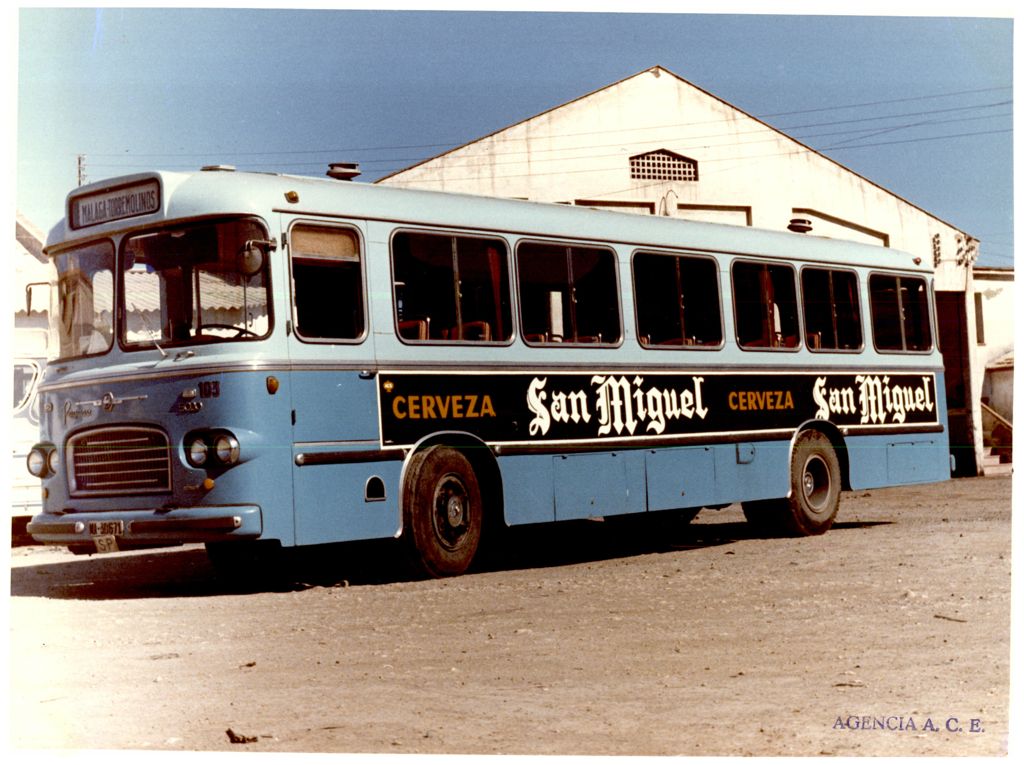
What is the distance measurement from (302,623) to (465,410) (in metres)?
2.56

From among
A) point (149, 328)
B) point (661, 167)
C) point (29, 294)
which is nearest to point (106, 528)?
point (149, 328)

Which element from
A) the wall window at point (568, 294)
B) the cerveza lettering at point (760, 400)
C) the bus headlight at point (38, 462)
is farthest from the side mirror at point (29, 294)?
the cerveza lettering at point (760, 400)

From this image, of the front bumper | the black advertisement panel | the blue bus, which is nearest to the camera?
the front bumper

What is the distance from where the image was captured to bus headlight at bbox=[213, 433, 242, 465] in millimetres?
10227

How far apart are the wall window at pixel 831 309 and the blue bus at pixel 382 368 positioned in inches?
27.8

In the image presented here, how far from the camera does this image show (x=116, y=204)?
10883 mm

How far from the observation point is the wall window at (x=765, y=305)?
14.1 metres

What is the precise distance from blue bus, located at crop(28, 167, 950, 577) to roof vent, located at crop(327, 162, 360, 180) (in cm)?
16

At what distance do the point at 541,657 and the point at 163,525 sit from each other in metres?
3.21

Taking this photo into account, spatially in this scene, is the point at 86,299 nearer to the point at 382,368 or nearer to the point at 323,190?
the point at 323,190

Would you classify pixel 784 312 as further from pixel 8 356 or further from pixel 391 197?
pixel 8 356

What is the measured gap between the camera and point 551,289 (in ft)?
40.4

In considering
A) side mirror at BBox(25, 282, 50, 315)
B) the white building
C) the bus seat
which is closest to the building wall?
the white building

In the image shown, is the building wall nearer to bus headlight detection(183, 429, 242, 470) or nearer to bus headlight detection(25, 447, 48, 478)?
bus headlight detection(183, 429, 242, 470)
